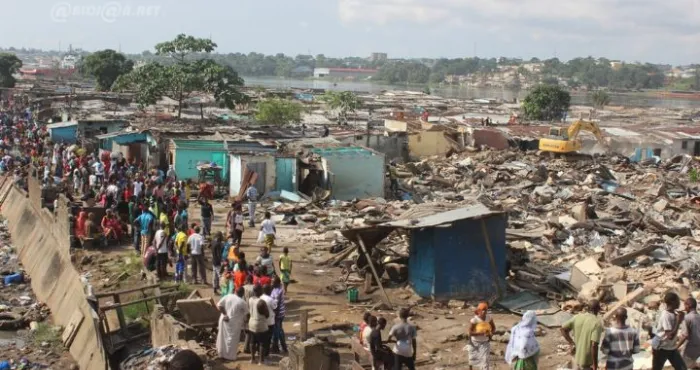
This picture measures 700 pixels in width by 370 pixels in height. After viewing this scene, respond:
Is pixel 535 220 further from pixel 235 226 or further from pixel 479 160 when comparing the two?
pixel 479 160

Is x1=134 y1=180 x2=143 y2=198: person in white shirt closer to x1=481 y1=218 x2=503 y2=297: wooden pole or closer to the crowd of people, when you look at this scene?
x1=481 y1=218 x2=503 y2=297: wooden pole

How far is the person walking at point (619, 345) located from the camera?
7.59 metres

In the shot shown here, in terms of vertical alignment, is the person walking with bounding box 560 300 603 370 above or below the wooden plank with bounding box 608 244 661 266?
above

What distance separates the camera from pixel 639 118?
237ft

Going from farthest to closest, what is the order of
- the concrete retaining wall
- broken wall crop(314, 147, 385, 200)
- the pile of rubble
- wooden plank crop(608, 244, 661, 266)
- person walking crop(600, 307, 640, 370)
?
broken wall crop(314, 147, 385, 200) → wooden plank crop(608, 244, 661, 266) → the pile of rubble → the concrete retaining wall → person walking crop(600, 307, 640, 370)

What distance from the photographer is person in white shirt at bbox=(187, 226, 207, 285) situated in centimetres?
1310

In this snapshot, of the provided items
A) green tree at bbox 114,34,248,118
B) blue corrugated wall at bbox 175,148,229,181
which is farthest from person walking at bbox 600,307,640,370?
green tree at bbox 114,34,248,118

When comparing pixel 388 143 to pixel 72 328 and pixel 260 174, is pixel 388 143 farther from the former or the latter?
pixel 72 328

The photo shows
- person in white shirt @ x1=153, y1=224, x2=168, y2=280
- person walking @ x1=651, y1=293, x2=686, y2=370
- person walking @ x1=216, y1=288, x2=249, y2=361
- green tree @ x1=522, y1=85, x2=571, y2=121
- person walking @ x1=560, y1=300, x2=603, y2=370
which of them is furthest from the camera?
green tree @ x1=522, y1=85, x2=571, y2=121

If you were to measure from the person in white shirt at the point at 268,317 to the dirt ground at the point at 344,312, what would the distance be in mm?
215

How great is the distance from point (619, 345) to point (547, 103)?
60.4m

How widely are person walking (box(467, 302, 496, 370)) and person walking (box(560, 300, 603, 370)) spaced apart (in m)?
1.12

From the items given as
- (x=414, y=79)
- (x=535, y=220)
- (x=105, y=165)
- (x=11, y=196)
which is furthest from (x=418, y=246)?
(x=414, y=79)

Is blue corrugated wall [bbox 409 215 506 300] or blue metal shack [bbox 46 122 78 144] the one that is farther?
blue metal shack [bbox 46 122 78 144]
